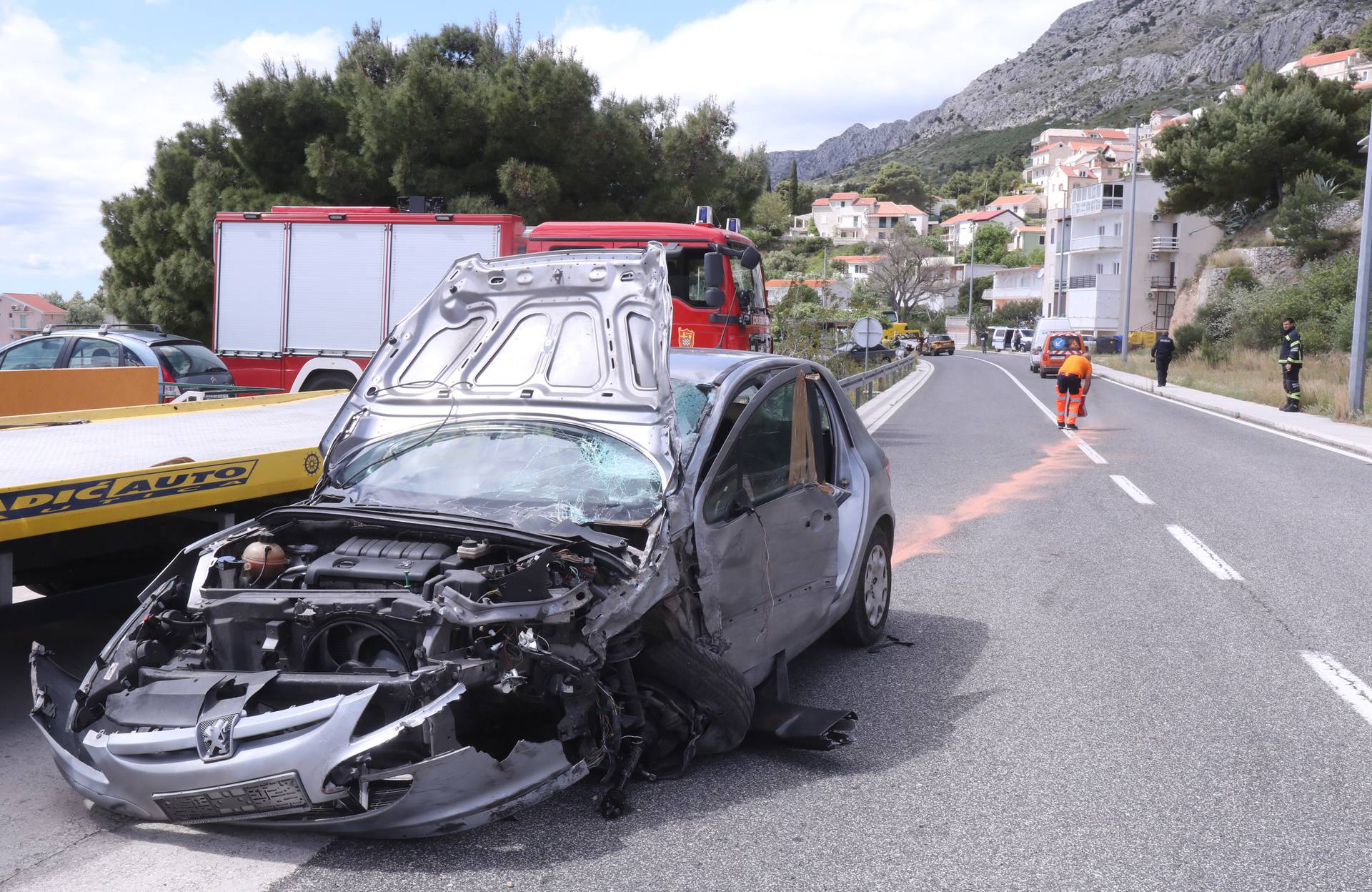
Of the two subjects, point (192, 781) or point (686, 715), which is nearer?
point (192, 781)

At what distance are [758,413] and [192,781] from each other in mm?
2770

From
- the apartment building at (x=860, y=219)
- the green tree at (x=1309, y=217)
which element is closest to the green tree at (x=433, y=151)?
the green tree at (x=1309, y=217)

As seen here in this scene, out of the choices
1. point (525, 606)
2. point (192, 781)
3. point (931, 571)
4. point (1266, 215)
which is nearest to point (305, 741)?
point (192, 781)

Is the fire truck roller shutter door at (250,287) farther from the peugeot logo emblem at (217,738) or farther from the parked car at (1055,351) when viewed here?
the parked car at (1055,351)

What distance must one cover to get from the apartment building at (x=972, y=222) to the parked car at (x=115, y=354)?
135275mm

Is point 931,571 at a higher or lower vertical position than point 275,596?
lower

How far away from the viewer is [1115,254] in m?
89.2

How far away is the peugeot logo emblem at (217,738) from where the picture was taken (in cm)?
354

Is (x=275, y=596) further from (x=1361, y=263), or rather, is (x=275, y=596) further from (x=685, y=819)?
(x=1361, y=263)

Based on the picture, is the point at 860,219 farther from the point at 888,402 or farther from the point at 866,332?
the point at 866,332

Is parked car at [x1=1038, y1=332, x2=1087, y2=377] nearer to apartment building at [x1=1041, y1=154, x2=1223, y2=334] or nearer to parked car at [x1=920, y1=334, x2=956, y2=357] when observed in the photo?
parked car at [x1=920, y1=334, x2=956, y2=357]

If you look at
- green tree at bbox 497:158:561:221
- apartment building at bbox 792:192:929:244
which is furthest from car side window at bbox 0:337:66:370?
apartment building at bbox 792:192:929:244

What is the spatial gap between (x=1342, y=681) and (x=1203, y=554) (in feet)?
11.3

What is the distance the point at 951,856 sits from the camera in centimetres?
375
